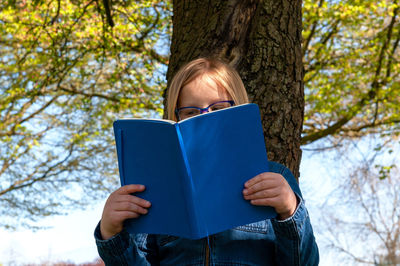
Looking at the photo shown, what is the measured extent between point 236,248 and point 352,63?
7375mm

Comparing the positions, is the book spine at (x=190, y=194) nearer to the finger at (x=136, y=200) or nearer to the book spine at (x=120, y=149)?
the finger at (x=136, y=200)

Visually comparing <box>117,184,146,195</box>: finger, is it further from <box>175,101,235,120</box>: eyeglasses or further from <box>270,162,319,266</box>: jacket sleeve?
<box>270,162,319,266</box>: jacket sleeve

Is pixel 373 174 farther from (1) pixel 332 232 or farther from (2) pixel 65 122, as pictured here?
(2) pixel 65 122

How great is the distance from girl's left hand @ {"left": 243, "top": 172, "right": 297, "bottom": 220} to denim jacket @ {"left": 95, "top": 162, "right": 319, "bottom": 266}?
0.13m

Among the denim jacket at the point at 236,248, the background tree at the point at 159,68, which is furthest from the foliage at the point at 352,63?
the denim jacket at the point at 236,248

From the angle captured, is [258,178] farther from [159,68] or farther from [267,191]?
[159,68]

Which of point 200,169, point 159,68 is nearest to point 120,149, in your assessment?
point 200,169

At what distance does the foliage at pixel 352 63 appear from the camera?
7508 mm

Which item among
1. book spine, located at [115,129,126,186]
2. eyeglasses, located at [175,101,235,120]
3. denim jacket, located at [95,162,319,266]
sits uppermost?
eyeglasses, located at [175,101,235,120]

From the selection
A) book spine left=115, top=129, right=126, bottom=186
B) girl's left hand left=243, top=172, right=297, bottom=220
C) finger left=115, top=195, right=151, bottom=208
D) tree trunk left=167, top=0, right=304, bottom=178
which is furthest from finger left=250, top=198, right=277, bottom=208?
tree trunk left=167, top=0, right=304, bottom=178

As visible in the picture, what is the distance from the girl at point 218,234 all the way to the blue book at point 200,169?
1.9 inches

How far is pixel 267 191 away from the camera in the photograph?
142 cm

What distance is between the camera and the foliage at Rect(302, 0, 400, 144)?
24.6ft

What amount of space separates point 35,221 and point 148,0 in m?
6.68
